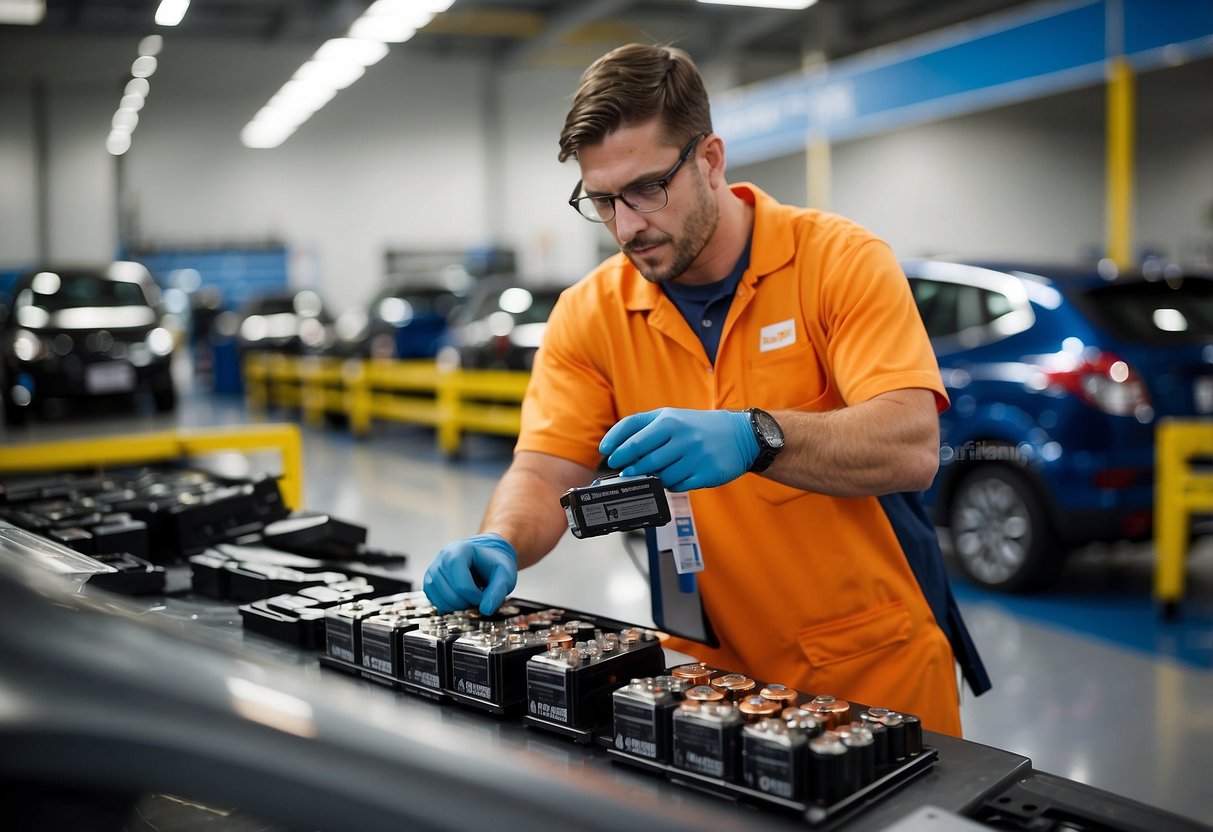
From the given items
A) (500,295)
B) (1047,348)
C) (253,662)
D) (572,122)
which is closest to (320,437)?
(500,295)

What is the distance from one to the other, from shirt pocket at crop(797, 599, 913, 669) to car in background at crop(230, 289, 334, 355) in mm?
13181

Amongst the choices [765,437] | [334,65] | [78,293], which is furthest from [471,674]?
[334,65]

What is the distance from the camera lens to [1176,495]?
4.00 metres

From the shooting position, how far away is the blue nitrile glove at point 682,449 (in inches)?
55.4

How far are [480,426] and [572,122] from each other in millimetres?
6805

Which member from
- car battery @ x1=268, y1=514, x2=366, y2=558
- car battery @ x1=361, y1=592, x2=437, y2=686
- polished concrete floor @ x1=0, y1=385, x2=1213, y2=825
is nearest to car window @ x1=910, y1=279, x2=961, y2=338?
polished concrete floor @ x1=0, y1=385, x2=1213, y2=825

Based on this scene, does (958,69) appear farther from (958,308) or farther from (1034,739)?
(1034,739)

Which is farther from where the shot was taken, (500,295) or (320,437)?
(320,437)

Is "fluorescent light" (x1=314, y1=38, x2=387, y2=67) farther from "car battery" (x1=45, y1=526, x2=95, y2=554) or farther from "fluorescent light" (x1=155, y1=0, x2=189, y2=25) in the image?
"car battery" (x1=45, y1=526, x2=95, y2=554)

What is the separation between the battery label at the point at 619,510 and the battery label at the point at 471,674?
0.22 m

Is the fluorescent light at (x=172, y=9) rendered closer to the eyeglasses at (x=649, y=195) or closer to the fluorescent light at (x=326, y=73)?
the eyeglasses at (x=649, y=195)

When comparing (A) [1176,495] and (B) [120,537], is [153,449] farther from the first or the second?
(A) [1176,495]

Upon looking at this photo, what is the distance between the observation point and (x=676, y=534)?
1.51m

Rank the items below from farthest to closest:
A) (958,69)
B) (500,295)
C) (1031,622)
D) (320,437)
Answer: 1. (320,437)
2. (500,295)
3. (958,69)
4. (1031,622)
